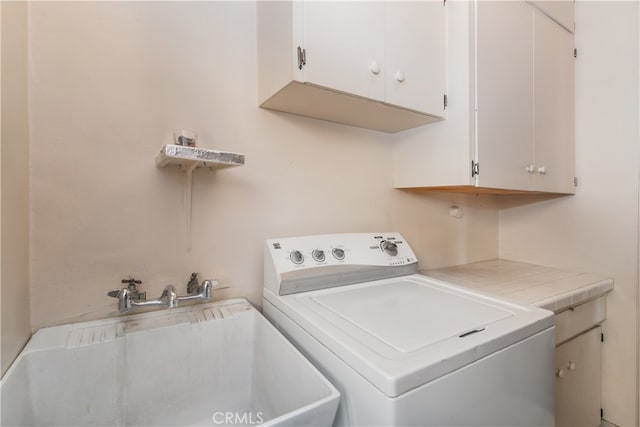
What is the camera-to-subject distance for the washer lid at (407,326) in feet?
2.04

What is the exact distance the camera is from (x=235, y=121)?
47.8 inches

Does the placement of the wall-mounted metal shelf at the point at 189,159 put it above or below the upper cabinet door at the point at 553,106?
below

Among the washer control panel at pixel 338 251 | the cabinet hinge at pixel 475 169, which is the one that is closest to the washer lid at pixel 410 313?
the washer control panel at pixel 338 251

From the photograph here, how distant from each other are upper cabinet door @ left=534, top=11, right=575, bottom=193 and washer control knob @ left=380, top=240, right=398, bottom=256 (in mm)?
A: 851

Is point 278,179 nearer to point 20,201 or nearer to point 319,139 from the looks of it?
point 319,139

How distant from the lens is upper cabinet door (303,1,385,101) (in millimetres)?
1029

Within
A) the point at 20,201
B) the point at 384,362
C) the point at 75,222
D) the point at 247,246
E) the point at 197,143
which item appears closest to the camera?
the point at 384,362

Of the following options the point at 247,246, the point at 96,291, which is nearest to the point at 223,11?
the point at 247,246

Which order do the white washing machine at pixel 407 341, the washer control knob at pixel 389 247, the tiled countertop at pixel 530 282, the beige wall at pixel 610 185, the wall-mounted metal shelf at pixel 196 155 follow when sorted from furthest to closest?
the beige wall at pixel 610 185 → the washer control knob at pixel 389 247 → the tiled countertop at pixel 530 282 → the wall-mounted metal shelf at pixel 196 155 → the white washing machine at pixel 407 341

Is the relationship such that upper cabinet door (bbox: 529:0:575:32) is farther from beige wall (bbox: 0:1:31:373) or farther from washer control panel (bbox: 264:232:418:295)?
beige wall (bbox: 0:1:31:373)

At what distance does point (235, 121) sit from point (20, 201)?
72cm

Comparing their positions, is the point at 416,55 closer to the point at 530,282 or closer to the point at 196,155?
the point at 196,155

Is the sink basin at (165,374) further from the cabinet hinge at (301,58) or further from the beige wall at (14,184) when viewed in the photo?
the cabinet hinge at (301,58)

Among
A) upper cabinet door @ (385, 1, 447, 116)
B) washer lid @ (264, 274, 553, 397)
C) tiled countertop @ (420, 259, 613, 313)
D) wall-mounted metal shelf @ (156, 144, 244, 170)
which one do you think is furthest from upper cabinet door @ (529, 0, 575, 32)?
wall-mounted metal shelf @ (156, 144, 244, 170)
